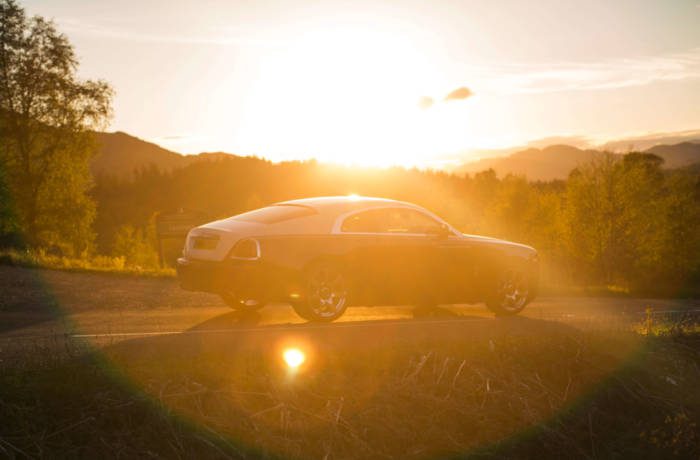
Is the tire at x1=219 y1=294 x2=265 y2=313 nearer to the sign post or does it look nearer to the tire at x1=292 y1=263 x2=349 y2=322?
the tire at x1=292 y1=263 x2=349 y2=322

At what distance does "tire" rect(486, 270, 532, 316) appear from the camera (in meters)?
10.3

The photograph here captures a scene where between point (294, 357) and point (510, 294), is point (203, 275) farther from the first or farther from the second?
point (510, 294)

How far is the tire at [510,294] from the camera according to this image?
1033 centimetres

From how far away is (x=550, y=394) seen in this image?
5.84m

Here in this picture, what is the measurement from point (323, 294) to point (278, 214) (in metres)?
1.21

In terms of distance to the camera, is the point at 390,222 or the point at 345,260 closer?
the point at 345,260

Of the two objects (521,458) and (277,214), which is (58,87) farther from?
(521,458)

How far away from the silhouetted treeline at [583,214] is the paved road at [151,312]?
837 centimetres

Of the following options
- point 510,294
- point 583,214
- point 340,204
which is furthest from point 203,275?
point 583,214


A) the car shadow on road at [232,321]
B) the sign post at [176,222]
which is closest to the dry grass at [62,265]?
the sign post at [176,222]

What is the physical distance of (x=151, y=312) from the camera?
35.0ft

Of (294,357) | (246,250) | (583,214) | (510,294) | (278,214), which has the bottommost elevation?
(583,214)

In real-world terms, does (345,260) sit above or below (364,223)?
below

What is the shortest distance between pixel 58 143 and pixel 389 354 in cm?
3064
